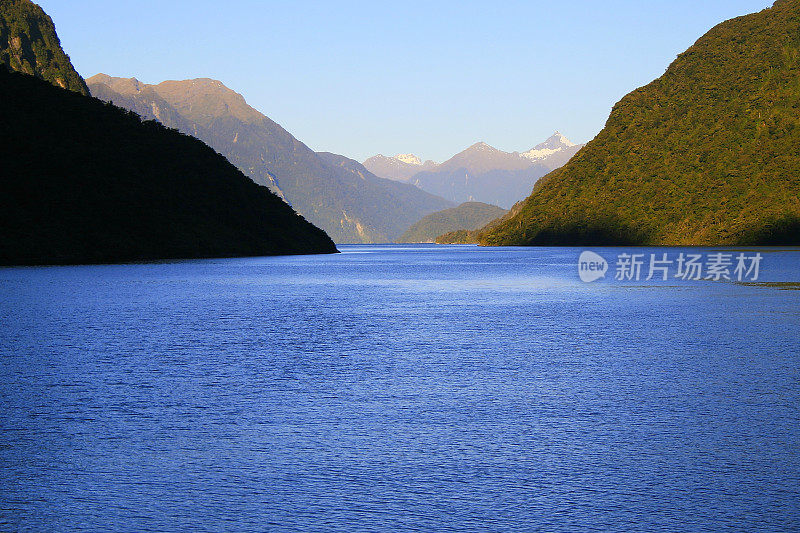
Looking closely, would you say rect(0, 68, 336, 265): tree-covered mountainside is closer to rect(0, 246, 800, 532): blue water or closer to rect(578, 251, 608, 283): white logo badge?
rect(578, 251, 608, 283): white logo badge

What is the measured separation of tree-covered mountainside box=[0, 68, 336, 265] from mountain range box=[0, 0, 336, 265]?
0.67ft

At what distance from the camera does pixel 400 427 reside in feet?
45.2

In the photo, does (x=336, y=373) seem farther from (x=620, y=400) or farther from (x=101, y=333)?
(x=101, y=333)

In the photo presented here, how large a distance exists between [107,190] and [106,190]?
0.86ft

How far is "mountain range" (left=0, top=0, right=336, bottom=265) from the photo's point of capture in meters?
117

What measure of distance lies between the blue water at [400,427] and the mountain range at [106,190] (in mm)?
A: 93552

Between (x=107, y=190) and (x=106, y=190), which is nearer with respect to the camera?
(x=106, y=190)

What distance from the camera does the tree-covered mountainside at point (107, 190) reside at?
382ft

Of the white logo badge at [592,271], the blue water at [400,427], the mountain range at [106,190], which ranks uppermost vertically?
the mountain range at [106,190]
